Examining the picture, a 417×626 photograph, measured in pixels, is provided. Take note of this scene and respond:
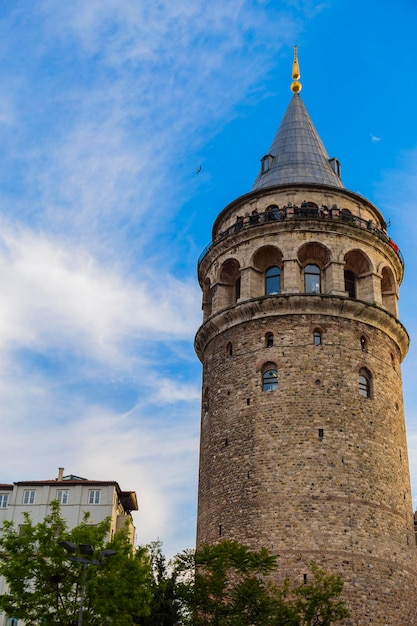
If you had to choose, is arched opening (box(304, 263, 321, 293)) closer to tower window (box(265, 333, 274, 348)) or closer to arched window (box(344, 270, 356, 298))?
arched window (box(344, 270, 356, 298))

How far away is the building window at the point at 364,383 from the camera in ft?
136

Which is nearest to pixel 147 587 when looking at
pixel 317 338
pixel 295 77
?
pixel 317 338

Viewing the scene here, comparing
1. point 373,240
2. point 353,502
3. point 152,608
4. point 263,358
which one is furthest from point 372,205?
point 152,608

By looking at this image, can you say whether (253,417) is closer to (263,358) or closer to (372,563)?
(263,358)

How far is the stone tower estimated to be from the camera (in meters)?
37.4

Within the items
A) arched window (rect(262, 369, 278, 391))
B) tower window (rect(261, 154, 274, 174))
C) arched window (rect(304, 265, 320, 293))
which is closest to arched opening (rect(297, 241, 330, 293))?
arched window (rect(304, 265, 320, 293))

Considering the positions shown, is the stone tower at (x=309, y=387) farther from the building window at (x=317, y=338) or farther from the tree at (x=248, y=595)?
the tree at (x=248, y=595)

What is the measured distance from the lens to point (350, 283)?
45594mm

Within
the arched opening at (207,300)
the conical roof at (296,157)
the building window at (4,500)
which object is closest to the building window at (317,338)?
the arched opening at (207,300)

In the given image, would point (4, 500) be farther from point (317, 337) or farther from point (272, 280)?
point (317, 337)

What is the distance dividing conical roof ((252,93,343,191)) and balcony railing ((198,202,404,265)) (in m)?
2.19

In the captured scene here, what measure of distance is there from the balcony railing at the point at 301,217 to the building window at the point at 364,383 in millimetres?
8412

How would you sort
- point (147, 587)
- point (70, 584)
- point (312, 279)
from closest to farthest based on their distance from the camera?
point (70, 584)
point (147, 587)
point (312, 279)

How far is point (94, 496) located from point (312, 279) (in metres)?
19.8
